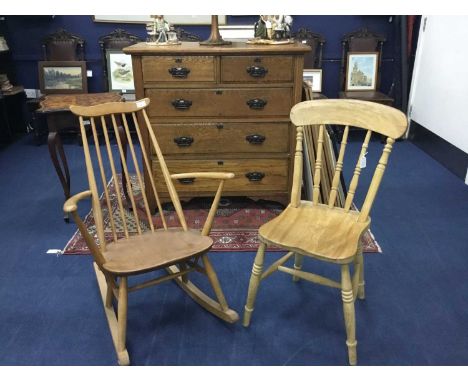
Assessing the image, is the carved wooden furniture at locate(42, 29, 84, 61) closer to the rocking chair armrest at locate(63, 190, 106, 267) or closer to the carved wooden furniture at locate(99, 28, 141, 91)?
the carved wooden furniture at locate(99, 28, 141, 91)

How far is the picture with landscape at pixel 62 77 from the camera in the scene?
5.20 m

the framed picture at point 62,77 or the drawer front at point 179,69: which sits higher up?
the drawer front at point 179,69

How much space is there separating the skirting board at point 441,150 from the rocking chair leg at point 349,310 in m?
2.68

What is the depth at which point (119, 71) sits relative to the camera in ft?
17.1

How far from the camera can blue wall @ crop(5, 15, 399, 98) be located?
523 cm

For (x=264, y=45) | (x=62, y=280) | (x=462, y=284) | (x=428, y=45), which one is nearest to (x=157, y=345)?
(x=62, y=280)

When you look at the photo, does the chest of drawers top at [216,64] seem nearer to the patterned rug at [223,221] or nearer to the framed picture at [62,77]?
the patterned rug at [223,221]

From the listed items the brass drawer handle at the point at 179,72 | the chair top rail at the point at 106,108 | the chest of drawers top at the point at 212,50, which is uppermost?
the chest of drawers top at the point at 212,50

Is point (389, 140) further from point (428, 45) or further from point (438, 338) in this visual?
point (428, 45)

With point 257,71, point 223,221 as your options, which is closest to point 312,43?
point 257,71

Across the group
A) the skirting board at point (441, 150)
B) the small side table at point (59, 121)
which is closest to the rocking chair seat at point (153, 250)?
the small side table at point (59, 121)

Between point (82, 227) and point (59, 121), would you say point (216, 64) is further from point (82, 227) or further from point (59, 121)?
point (82, 227)

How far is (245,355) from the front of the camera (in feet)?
6.67

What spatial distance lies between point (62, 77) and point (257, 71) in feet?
10.7
